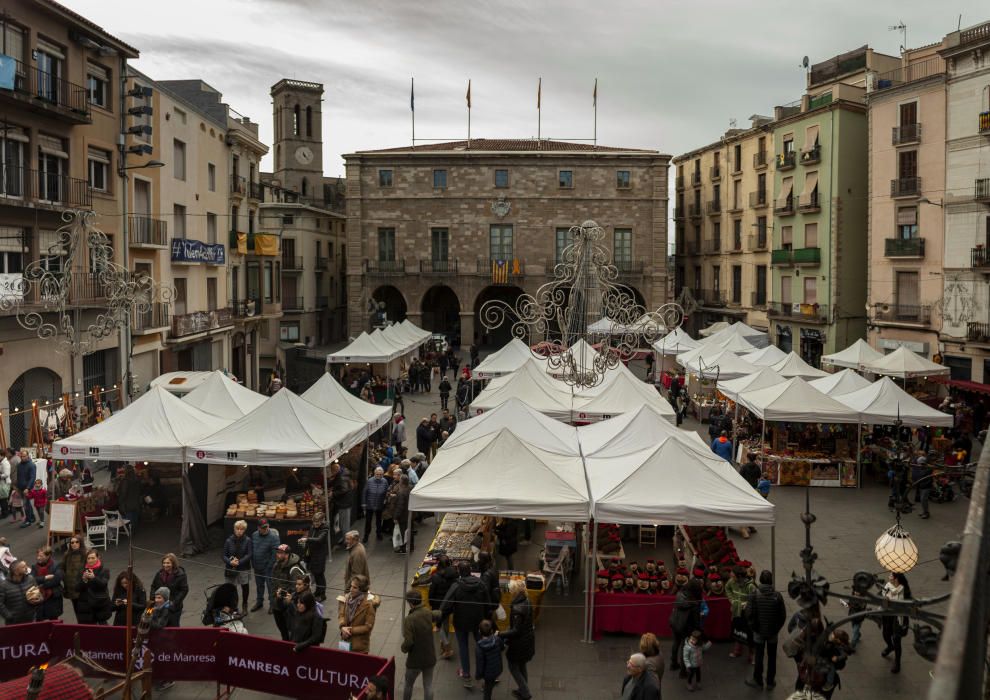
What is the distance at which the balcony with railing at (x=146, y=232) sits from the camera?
24672 mm

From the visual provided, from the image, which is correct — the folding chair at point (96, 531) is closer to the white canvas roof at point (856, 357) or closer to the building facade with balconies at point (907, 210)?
the white canvas roof at point (856, 357)

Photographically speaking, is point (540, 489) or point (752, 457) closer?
point (540, 489)

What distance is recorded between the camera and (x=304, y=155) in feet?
192

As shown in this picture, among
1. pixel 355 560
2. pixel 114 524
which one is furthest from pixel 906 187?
pixel 114 524

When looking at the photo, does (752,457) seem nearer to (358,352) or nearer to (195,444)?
(195,444)

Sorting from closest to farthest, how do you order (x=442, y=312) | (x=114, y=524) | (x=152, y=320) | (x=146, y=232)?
(x=114, y=524), (x=146, y=232), (x=152, y=320), (x=442, y=312)

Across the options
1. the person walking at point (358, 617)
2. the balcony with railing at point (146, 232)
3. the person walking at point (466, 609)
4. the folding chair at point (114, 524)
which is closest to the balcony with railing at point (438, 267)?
the balcony with railing at point (146, 232)

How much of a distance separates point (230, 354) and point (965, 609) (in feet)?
114

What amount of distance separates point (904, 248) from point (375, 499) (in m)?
→ 25.0

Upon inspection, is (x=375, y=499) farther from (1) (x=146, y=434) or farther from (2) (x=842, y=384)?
(2) (x=842, y=384)

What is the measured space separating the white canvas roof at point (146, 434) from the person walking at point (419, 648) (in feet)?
21.5

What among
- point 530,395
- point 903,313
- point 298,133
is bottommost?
point 530,395

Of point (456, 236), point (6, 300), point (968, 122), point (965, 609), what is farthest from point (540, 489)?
point (456, 236)

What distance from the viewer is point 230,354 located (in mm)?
34125
